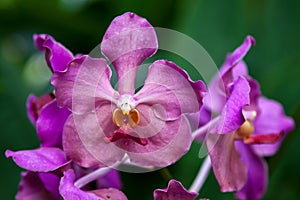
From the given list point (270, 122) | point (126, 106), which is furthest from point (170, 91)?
point (270, 122)

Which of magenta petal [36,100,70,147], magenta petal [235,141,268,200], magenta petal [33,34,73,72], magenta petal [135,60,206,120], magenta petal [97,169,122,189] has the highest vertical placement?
magenta petal [33,34,73,72]

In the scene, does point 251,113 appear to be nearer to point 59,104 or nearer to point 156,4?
point 59,104

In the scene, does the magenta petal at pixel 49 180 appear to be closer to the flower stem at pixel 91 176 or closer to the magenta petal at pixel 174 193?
the flower stem at pixel 91 176

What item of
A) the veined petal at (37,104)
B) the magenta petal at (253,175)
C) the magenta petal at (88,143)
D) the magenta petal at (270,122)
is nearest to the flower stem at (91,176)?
the magenta petal at (88,143)

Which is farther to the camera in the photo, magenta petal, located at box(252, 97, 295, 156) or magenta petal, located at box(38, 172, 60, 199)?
magenta petal, located at box(252, 97, 295, 156)

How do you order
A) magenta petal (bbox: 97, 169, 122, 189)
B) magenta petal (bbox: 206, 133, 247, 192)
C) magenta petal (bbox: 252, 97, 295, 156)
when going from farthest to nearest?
magenta petal (bbox: 252, 97, 295, 156), magenta petal (bbox: 97, 169, 122, 189), magenta petal (bbox: 206, 133, 247, 192)

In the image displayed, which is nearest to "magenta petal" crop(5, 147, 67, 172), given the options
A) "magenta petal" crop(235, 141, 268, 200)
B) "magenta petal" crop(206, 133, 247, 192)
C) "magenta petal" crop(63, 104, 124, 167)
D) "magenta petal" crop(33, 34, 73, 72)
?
"magenta petal" crop(63, 104, 124, 167)

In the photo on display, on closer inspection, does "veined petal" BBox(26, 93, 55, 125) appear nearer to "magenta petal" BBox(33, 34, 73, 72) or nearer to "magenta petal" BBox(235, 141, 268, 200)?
"magenta petal" BBox(33, 34, 73, 72)
